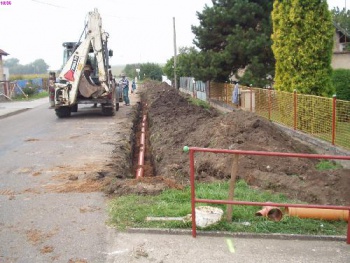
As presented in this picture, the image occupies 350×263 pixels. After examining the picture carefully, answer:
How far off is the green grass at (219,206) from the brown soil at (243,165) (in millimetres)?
420

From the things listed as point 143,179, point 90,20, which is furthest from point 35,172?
point 90,20

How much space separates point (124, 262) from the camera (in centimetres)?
425

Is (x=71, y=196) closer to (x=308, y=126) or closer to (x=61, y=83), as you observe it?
(x=308, y=126)

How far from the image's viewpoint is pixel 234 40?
19.3 meters

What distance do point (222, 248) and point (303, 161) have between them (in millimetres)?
4210

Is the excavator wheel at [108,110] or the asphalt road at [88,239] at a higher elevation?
the excavator wheel at [108,110]

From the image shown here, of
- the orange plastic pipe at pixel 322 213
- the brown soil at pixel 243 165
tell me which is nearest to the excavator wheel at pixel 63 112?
the brown soil at pixel 243 165

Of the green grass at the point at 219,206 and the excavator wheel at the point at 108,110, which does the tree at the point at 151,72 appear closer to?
the excavator wheel at the point at 108,110

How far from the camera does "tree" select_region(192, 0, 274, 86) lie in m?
19.0

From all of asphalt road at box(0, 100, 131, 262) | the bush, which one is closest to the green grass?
asphalt road at box(0, 100, 131, 262)

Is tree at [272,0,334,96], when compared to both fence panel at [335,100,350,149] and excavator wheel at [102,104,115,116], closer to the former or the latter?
fence panel at [335,100,350,149]

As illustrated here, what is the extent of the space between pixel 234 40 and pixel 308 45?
732 cm

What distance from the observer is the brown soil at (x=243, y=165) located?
255 inches

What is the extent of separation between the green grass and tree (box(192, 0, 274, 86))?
13455mm
